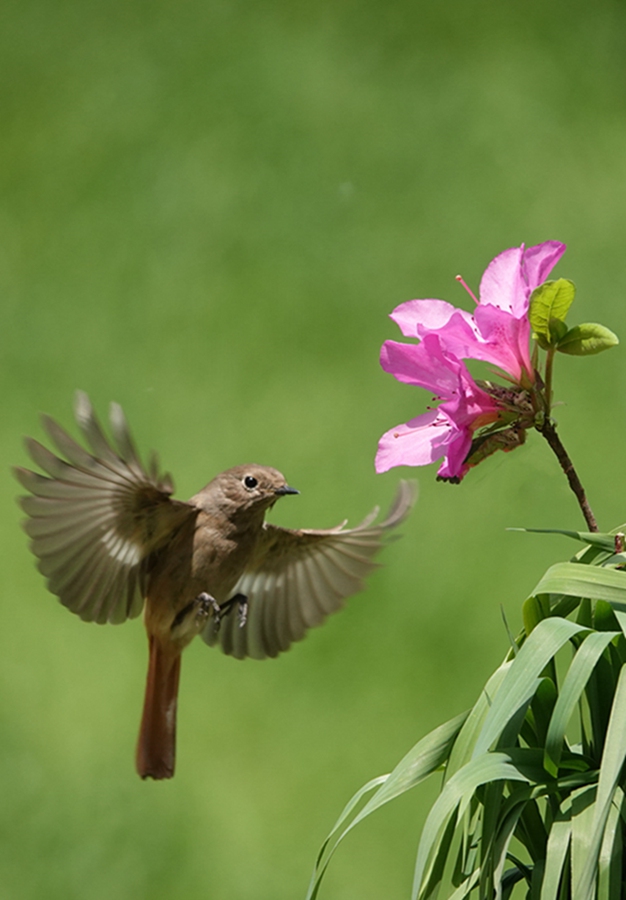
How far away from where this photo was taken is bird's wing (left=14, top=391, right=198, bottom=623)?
0.89 metres

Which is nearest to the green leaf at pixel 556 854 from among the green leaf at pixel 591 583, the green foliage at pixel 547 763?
the green foliage at pixel 547 763

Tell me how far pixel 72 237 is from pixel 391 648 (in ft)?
2.96

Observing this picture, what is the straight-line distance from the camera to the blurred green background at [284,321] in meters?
1.62

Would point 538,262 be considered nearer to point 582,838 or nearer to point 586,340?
point 586,340

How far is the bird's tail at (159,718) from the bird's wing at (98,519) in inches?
4.0

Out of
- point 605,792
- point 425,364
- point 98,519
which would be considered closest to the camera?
point 605,792

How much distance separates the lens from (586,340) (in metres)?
0.56

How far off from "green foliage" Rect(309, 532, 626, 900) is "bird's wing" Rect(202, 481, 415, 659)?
1.79ft

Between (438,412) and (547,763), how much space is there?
22 cm

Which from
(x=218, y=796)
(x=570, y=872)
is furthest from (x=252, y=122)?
(x=570, y=872)

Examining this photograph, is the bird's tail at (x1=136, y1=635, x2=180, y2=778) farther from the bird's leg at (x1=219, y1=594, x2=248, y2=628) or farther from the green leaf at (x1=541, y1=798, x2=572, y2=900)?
the green leaf at (x1=541, y1=798, x2=572, y2=900)

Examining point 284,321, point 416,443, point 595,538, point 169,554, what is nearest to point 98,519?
point 169,554

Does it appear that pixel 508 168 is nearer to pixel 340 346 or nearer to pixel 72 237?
pixel 340 346

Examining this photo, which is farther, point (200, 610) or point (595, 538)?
point (200, 610)
